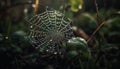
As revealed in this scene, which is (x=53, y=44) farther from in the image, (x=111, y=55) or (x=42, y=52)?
(x=111, y=55)

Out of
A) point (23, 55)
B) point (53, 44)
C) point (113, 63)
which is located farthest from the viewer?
point (113, 63)

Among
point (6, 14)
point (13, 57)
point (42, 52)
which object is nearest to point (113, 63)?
point (42, 52)

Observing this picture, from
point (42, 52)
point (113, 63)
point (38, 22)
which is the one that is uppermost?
point (38, 22)

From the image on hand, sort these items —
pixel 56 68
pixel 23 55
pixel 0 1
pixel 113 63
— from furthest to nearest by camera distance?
pixel 0 1 → pixel 113 63 → pixel 23 55 → pixel 56 68

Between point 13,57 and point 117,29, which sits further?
point 117,29

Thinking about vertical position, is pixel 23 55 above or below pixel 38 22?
below

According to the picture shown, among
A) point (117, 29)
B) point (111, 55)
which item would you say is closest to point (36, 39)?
point (111, 55)
